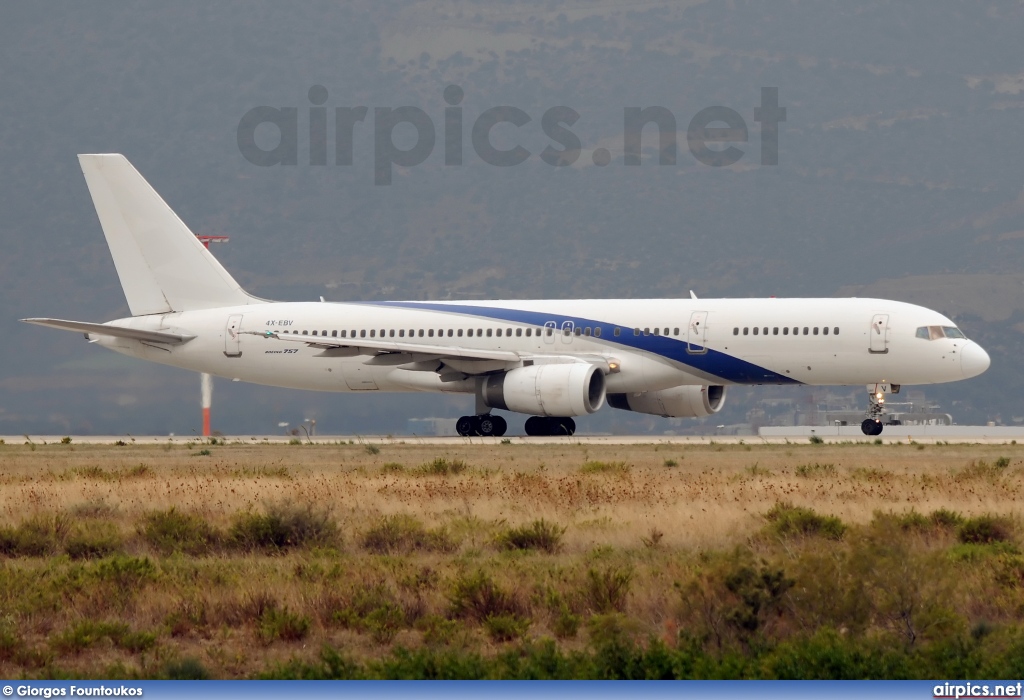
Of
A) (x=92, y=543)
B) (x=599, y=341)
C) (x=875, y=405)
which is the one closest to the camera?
(x=92, y=543)

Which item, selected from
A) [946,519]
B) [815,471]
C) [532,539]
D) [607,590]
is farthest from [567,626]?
[815,471]

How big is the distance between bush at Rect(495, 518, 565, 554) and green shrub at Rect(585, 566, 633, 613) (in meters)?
3.16

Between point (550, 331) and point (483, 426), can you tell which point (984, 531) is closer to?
point (550, 331)

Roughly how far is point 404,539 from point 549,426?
979 inches

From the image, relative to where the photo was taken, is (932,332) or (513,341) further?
(513,341)

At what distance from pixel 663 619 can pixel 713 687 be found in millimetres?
3909

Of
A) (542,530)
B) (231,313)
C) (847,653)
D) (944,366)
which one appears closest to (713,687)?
(847,653)

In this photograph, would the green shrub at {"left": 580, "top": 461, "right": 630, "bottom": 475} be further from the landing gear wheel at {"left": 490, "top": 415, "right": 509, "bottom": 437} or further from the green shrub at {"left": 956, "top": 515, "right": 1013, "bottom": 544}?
the landing gear wheel at {"left": 490, "top": 415, "right": 509, "bottom": 437}

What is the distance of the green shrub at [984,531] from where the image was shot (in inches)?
688

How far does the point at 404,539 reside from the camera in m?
17.9

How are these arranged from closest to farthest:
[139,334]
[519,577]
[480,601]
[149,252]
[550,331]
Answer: [480,601], [519,577], [550,331], [139,334], [149,252]

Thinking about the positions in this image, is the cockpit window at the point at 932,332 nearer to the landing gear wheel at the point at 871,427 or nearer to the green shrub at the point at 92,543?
the landing gear wheel at the point at 871,427

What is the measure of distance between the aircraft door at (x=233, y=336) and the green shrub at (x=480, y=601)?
31419 mm

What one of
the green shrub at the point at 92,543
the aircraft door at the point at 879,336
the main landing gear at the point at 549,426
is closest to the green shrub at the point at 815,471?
the aircraft door at the point at 879,336
